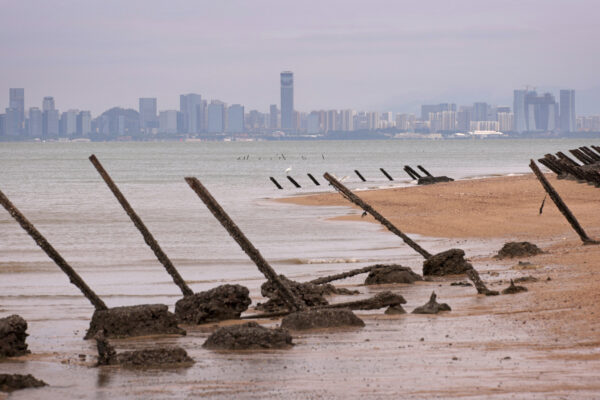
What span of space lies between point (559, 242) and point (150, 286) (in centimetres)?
901

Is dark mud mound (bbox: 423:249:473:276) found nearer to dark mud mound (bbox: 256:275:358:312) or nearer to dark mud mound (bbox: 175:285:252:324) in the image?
dark mud mound (bbox: 256:275:358:312)

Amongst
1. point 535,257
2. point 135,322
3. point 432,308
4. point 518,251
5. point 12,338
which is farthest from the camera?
point 518,251

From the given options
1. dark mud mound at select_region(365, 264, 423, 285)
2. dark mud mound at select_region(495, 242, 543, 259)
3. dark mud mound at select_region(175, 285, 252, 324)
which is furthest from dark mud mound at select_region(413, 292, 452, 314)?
dark mud mound at select_region(495, 242, 543, 259)

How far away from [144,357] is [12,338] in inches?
75.2

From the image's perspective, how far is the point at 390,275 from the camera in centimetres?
1681

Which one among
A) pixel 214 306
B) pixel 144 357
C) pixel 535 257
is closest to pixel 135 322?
pixel 214 306

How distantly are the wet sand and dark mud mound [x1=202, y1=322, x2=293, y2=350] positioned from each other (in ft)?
0.50

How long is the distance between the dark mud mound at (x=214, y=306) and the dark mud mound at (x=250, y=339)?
2203mm


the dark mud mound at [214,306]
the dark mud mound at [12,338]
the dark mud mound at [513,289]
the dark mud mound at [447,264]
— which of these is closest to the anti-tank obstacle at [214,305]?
the dark mud mound at [214,306]

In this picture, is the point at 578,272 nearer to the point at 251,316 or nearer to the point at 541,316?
the point at 541,316

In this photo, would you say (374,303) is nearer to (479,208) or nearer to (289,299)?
(289,299)

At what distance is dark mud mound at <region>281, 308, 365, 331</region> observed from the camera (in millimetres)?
12195

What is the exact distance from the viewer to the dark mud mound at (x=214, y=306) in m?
13.4

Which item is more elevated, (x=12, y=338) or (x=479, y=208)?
(x=12, y=338)
